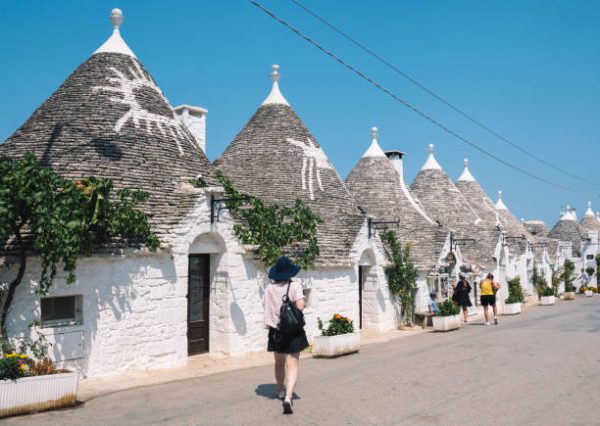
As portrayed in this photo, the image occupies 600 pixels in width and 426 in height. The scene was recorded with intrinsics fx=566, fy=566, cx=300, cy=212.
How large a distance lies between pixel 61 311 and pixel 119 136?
3.92 m

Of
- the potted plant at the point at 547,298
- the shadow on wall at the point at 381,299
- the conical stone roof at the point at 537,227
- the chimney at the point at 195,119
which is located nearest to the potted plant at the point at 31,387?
the chimney at the point at 195,119

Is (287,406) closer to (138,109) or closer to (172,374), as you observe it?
(172,374)

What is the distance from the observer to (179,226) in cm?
1040

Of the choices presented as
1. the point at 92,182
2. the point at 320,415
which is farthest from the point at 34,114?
the point at 320,415

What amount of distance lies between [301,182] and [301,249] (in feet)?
11.3

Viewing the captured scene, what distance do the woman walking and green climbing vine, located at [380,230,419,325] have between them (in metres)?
10.9

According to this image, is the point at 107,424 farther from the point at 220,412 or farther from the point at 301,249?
the point at 301,249

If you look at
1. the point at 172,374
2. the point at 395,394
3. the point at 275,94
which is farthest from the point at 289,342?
the point at 275,94

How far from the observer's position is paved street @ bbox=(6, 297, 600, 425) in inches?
249

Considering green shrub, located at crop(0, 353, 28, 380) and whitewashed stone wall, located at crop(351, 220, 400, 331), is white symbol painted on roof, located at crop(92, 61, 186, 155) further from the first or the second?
whitewashed stone wall, located at crop(351, 220, 400, 331)

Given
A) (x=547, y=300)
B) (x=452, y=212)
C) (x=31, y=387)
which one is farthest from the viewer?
(x=547, y=300)

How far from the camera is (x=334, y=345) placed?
10.8 m

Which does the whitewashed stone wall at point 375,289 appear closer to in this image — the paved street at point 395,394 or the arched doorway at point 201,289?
the paved street at point 395,394

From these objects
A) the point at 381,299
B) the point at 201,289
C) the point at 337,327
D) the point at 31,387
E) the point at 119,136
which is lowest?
the point at 31,387
